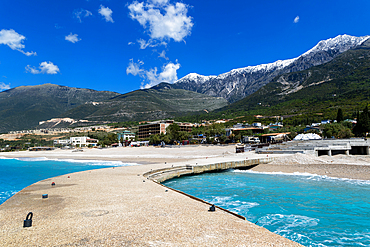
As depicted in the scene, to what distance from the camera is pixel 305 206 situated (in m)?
11.9

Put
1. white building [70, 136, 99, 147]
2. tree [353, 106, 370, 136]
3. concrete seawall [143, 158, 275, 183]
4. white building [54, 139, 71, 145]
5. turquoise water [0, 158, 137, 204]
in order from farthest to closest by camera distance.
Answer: white building [54, 139, 71, 145] → white building [70, 136, 99, 147] → tree [353, 106, 370, 136] → concrete seawall [143, 158, 275, 183] → turquoise water [0, 158, 137, 204]

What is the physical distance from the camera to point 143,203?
8531 mm

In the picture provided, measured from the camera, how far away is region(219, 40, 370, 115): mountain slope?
4560 inches

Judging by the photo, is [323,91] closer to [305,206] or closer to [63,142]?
[63,142]

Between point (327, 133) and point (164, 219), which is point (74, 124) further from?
point (164, 219)

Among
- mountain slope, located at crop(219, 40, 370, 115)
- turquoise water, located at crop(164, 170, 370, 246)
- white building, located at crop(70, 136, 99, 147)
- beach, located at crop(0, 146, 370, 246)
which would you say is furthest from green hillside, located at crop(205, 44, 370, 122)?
beach, located at crop(0, 146, 370, 246)

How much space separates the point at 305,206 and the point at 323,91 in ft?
500

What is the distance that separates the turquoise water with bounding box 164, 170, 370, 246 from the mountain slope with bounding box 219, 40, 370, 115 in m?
98.3

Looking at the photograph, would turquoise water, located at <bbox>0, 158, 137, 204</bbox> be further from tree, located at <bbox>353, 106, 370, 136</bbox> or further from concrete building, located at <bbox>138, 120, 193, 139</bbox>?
concrete building, located at <bbox>138, 120, 193, 139</bbox>

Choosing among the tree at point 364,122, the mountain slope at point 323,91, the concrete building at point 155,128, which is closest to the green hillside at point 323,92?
the mountain slope at point 323,91

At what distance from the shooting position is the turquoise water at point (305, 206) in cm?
849

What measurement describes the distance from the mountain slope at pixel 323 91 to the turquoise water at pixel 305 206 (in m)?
98.3

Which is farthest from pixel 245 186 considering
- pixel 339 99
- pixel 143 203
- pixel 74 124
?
pixel 74 124

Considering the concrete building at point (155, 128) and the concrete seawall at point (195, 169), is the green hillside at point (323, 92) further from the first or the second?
the concrete seawall at point (195, 169)
